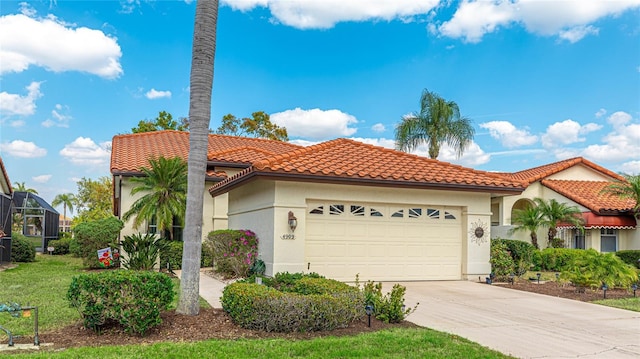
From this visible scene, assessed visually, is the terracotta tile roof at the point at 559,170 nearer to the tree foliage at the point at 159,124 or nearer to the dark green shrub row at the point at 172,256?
the dark green shrub row at the point at 172,256

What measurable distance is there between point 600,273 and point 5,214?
2335cm

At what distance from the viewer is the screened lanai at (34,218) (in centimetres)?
3269

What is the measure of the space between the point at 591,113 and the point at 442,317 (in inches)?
651

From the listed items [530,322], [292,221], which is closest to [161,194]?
[292,221]

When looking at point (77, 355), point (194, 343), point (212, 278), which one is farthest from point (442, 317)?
point (212, 278)

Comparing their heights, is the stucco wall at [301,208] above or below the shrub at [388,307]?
above

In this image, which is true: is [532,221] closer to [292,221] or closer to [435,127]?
[435,127]

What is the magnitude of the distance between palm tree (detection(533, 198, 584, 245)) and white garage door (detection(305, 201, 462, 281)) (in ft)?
29.3

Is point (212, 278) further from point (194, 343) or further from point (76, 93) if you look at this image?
point (76, 93)

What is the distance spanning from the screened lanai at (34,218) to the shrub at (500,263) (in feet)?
92.3

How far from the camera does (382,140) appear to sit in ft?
114

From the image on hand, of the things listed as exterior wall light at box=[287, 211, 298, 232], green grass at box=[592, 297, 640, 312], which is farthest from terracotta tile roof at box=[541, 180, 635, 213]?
exterior wall light at box=[287, 211, 298, 232]

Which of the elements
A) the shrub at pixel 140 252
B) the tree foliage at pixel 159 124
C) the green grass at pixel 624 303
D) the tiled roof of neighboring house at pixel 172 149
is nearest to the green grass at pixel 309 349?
the green grass at pixel 624 303

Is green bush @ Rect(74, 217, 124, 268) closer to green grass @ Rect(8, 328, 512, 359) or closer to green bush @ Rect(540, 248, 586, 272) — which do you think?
green grass @ Rect(8, 328, 512, 359)
